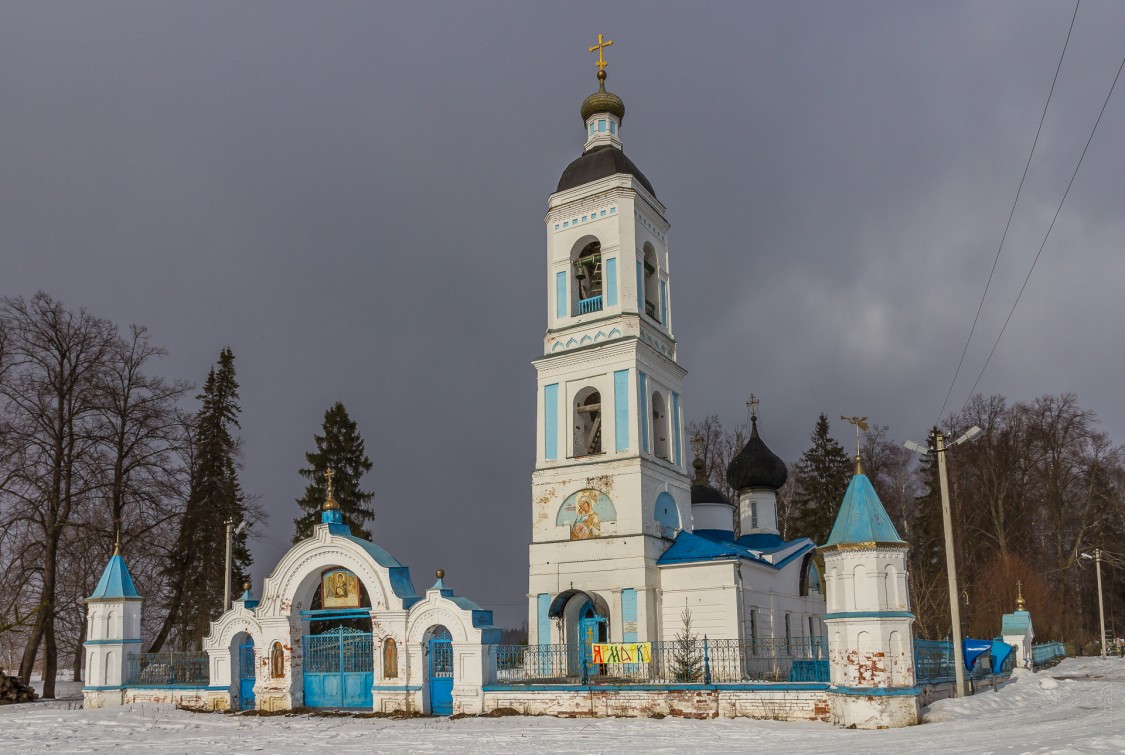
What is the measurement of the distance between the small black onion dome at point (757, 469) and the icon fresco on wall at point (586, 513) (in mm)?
10780

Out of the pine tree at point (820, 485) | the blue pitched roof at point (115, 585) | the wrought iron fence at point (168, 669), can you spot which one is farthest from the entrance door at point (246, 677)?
the pine tree at point (820, 485)

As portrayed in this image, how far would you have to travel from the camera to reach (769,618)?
906 inches

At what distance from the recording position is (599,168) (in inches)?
959

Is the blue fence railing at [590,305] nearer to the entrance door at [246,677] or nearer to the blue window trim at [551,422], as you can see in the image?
the blue window trim at [551,422]

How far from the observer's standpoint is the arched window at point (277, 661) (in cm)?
1895

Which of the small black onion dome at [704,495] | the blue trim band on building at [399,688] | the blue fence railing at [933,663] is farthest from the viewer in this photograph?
the small black onion dome at [704,495]

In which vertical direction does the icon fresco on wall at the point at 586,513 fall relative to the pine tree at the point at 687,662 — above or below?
above

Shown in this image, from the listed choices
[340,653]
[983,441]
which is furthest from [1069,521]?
[340,653]

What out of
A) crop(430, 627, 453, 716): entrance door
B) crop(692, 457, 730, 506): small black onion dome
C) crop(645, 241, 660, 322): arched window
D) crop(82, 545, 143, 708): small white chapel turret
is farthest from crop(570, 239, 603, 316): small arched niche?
crop(82, 545, 143, 708): small white chapel turret

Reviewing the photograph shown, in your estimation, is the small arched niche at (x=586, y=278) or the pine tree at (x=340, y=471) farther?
the pine tree at (x=340, y=471)

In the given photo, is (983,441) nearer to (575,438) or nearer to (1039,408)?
(1039,408)

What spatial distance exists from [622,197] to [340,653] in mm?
12539

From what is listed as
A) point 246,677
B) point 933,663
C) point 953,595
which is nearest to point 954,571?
point 953,595

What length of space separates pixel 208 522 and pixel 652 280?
16198 millimetres
